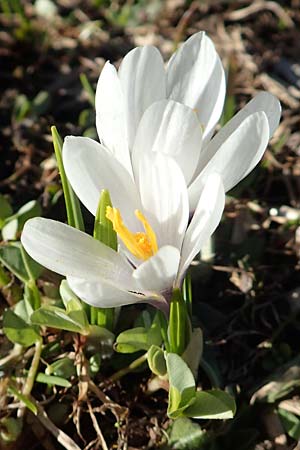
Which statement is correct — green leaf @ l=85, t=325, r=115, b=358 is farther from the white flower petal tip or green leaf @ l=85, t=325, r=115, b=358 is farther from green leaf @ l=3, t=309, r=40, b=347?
the white flower petal tip

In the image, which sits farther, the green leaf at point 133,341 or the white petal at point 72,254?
the green leaf at point 133,341

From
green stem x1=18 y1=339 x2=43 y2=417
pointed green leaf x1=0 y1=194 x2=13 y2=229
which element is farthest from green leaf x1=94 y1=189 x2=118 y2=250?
pointed green leaf x1=0 y1=194 x2=13 y2=229

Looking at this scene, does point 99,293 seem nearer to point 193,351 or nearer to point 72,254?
point 72,254

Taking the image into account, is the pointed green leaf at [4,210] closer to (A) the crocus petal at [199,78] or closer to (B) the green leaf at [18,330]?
(B) the green leaf at [18,330]

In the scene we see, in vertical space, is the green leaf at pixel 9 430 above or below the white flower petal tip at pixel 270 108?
below

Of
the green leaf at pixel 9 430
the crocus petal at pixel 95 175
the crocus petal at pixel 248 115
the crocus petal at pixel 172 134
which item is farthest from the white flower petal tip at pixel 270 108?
the green leaf at pixel 9 430

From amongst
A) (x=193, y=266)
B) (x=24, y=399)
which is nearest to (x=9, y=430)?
(x=24, y=399)

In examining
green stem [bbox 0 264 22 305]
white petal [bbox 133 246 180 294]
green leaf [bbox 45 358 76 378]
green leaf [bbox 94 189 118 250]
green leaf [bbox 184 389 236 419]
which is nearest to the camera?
white petal [bbox 133 246 180 294]

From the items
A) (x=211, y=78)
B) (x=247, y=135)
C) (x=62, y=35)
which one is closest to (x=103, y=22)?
(x=62, y=35)
